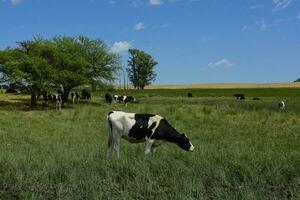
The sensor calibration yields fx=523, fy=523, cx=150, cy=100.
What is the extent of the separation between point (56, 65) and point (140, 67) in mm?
98274

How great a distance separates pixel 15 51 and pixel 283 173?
2057 inches

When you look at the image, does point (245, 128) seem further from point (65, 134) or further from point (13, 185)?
point (13, 185)

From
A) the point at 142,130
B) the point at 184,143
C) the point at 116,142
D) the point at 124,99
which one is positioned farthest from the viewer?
the point at 124,99

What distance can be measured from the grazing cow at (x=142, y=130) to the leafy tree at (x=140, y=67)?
14398 cm

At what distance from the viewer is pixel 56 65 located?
205ft

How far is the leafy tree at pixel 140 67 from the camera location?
160 m

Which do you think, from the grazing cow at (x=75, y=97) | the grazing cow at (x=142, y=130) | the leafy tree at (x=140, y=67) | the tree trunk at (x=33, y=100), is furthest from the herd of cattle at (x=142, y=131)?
the leafy tree at (x=140, y=67)

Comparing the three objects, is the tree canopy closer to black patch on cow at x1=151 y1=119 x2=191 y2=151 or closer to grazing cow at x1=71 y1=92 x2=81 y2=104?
grazing cow at x1=71 y1=92 x2=81 y2=104

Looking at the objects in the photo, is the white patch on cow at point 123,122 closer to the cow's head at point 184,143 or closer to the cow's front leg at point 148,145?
the cow's front leg at point 148,145

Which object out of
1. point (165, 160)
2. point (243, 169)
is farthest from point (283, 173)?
point (165, 160)

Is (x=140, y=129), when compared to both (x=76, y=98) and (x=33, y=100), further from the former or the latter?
(x=76, y=98)

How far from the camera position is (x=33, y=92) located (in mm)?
56562

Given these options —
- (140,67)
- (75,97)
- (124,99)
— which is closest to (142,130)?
(124,99)

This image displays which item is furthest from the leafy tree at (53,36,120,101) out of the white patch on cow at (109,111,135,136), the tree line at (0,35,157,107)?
the white patch on cow at (109,111,135,136)
